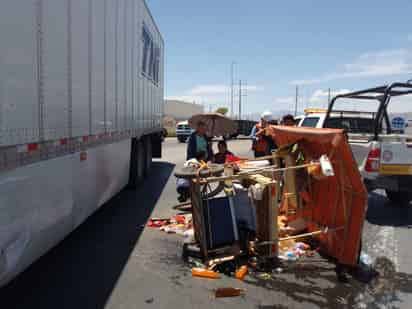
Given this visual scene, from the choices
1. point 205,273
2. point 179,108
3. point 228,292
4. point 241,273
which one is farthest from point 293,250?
point 179,108

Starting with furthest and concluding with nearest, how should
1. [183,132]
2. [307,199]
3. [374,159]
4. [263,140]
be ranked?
[183,132] → [263,140] → [374,159] → [307,199]

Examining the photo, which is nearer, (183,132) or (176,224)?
(176,224)

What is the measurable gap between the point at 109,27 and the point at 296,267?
14.6 ft

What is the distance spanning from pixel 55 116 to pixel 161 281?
2.06 meters

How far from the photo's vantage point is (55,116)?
3.77 meters

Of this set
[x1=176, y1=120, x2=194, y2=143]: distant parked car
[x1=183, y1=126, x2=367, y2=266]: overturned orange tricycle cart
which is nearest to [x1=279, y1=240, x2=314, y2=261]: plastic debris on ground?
[x1=183, y1=126, x2=367, y2=266]: overturned orange tricycle cart

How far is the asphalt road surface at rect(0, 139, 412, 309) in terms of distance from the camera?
12.1ft

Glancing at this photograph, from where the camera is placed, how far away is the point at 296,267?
4504mm

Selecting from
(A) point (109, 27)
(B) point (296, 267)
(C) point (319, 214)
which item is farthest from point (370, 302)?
(A) point (109, 27)

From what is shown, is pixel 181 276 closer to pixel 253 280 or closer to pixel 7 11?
pixel 253 280

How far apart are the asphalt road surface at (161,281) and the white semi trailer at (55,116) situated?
0.49 m

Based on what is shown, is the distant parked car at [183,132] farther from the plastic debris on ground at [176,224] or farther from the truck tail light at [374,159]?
the truck tail light at [374,159]

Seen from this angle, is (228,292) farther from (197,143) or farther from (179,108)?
(179,108)

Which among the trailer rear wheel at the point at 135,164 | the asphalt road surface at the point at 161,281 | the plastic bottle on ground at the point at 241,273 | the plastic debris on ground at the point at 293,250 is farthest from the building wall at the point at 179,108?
the plastic bottle on ground at the point at 241,273
